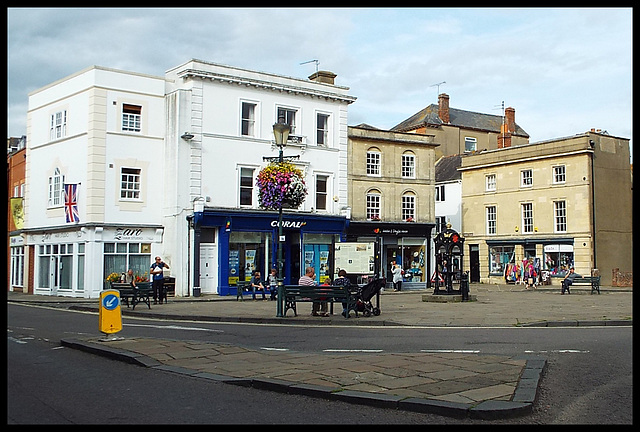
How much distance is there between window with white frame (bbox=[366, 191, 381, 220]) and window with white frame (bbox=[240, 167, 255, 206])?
7.84 meters

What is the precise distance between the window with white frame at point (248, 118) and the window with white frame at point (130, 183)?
581cm

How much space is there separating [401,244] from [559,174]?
503 inches

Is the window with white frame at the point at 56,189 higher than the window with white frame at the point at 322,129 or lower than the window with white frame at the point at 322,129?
lower

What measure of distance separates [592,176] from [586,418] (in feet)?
132

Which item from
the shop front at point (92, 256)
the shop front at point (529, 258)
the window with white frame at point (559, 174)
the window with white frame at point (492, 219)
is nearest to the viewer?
the shop front at point (92, 256)

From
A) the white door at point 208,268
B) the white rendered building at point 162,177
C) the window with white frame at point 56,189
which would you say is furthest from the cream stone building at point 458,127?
the window with white frame at point 56,189

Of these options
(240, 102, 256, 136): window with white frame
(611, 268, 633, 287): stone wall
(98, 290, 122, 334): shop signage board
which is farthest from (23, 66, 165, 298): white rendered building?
(611, 268, 633, 287): stone wall

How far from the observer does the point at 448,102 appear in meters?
64.1

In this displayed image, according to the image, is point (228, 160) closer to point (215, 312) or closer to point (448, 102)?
point (215, 312)

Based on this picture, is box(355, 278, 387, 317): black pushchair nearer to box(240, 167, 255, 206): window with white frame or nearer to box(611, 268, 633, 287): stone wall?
box(240, 167, 255, 206): window with white frame

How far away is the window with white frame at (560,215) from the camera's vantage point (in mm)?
45312

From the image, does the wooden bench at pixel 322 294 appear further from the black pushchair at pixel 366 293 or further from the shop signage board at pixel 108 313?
the shop signage board at pixel 108 313

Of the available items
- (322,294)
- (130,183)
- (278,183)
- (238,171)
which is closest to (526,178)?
(238,171)

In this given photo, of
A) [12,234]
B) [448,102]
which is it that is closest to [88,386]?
[12,234]
